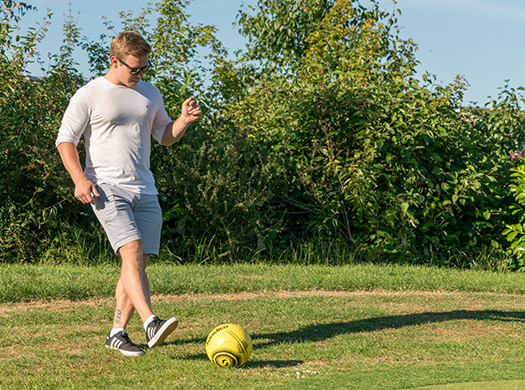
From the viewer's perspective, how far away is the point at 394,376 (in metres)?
4.58

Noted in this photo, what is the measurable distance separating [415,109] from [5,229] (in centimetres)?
607

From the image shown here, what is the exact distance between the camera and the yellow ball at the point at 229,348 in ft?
15.3

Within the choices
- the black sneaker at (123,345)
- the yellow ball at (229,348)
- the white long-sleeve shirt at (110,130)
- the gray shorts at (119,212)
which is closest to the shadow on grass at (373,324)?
the yellow ball at (229,348)

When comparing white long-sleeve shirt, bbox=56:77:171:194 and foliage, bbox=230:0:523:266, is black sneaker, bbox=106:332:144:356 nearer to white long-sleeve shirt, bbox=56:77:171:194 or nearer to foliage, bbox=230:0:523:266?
white long-sleeve shirt, bbox=56:77:171:194

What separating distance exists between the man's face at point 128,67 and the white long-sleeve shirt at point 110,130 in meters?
0.06

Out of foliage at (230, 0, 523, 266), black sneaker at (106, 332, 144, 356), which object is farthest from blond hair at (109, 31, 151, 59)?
foliage at (230, 0, 523, 266)

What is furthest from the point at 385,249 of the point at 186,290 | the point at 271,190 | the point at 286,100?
the point at 186,290

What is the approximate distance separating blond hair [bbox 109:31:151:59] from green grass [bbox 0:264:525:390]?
2149 millimetres

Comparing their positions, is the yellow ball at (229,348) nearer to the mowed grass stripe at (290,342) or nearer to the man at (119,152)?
the mowed grass stripe at (290,342)

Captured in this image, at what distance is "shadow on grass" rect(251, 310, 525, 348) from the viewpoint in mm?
5719

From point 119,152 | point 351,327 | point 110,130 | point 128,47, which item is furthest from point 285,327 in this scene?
point 128,47

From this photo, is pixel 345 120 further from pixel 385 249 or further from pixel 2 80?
pixel 2 80

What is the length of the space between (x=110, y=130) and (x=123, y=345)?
1551mm

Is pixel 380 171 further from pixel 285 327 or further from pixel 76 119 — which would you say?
pixel 76 119
